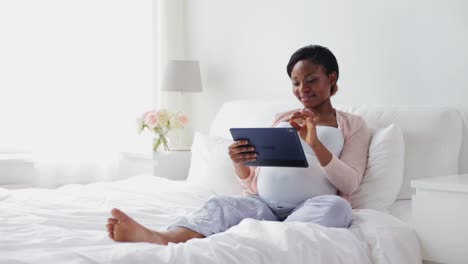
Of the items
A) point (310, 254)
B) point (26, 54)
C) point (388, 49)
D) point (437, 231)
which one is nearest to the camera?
point (310, 254)

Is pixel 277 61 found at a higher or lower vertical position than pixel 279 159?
higher

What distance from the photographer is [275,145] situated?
205 centimetres

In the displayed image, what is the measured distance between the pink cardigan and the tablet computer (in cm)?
15

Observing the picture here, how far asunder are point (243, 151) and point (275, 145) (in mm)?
138

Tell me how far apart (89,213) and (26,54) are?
82.6 inches

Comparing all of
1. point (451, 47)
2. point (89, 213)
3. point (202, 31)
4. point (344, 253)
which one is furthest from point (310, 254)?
point (202, 31)

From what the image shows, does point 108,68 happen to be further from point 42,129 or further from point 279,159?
point 279,159

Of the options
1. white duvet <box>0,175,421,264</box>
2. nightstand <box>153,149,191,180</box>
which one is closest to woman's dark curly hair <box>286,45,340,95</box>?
white duvet <box>0,175,421,264</box>

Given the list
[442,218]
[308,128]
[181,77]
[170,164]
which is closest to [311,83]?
[308,128]

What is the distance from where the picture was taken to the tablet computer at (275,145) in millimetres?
1996

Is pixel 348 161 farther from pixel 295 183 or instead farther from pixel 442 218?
pixel 442 218

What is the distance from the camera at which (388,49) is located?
9.72 feet

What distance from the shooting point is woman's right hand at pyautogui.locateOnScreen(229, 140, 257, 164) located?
2146 mm

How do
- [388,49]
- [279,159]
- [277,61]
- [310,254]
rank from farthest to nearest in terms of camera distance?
[277,61], [388,49], [279,159], [310,254]
